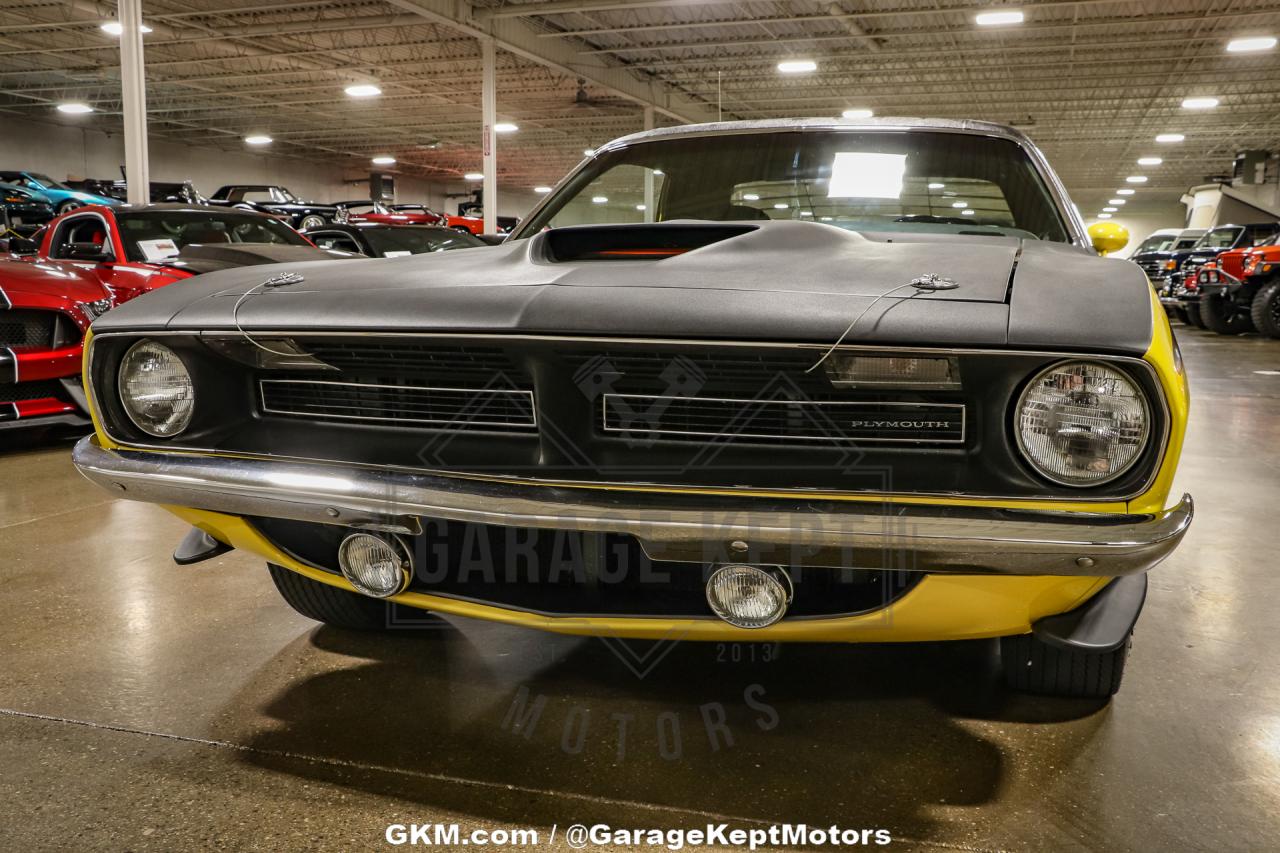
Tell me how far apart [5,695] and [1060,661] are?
2.08 meters

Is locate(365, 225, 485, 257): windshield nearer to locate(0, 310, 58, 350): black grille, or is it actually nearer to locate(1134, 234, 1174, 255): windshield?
locate(0, 310, 58, 350): black grille

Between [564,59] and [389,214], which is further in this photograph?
[389,214]

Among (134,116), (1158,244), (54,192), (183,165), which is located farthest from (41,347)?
(183,165)

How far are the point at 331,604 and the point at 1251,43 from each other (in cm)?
1586

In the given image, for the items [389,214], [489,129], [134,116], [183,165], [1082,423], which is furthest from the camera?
[183,165]

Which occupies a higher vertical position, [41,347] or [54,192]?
[54,192]

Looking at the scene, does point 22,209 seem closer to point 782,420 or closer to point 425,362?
point 425,362

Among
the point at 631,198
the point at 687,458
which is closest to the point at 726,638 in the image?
the point at 687,458

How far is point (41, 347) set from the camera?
14.4 ft

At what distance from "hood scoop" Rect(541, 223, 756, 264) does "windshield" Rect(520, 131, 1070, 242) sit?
17.9 inches

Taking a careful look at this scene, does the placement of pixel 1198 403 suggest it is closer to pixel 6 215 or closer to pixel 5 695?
pixel 5 695

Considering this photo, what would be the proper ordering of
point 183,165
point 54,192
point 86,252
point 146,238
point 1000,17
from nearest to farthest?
point 86,252
point 146,238
point 1000,17
point 54,192
point 183,165

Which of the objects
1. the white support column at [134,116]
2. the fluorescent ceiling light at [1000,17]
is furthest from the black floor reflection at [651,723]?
the fluorescent ceiling light at [1000,17]

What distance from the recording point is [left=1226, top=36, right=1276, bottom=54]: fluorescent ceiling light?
13.4 metres
